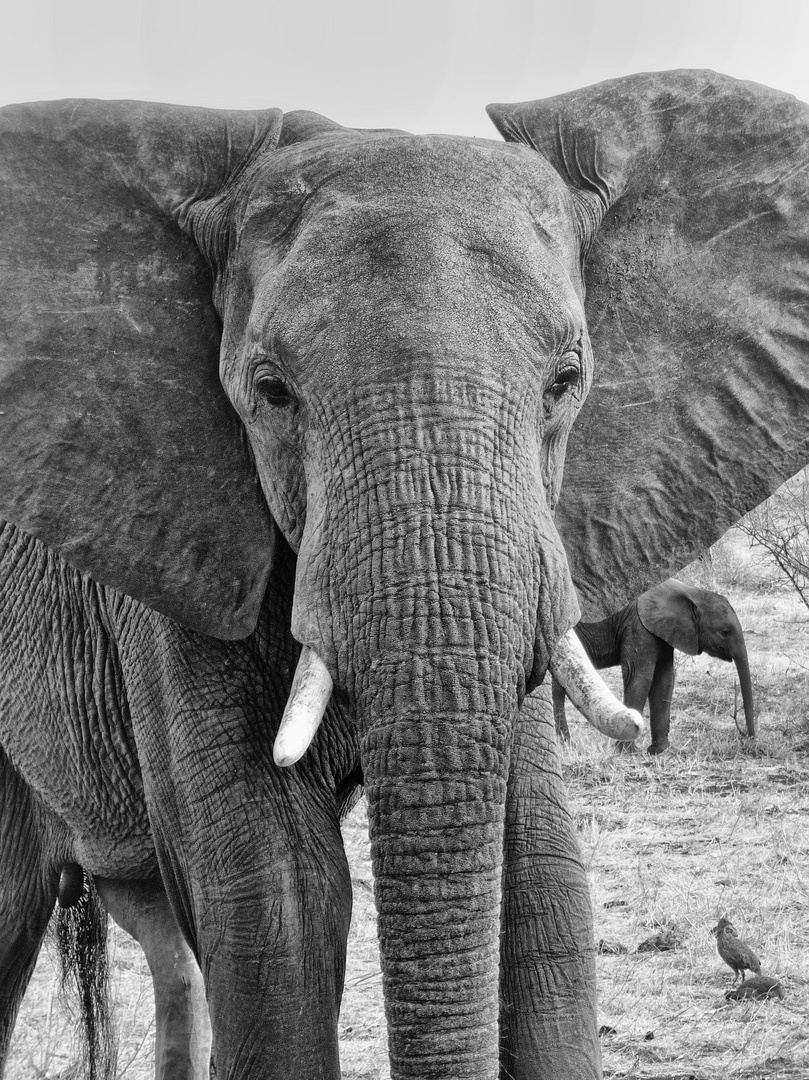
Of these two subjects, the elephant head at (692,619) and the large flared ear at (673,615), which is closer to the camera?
the elephant head at (692,619)

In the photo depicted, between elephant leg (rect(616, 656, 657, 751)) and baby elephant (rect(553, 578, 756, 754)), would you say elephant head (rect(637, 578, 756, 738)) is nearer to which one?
baby elephant (rect(553, 578, 756, 754))

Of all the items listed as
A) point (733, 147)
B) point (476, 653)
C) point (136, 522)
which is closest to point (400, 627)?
point (476, 653)

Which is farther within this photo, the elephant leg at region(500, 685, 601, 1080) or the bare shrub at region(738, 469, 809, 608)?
the bare shrub at region(738, 469, 809, 608)

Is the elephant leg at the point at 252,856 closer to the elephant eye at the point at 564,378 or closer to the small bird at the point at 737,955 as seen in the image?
the elephant eye at the point at 564,378

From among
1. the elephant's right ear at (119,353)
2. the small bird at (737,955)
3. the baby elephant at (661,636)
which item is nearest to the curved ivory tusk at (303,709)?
the elephant's right ear at (119,353)

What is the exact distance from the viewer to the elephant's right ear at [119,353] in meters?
3.04

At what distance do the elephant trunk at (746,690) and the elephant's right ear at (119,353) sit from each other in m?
5.83

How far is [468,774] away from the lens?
2467 millimetres

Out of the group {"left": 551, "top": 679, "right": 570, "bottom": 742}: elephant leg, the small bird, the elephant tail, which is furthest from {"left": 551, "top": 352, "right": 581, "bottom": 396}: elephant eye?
{"left": 551, "top": 679, "right": 570, "bottom": 742}: elephant leg

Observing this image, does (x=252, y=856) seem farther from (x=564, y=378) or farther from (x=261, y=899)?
(x=564, y=378)

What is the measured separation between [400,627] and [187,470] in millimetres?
766

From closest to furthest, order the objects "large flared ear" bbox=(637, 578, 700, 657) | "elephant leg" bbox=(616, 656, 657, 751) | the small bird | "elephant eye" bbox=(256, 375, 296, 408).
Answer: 1. "elephant eye" bbox=(256, 375, 296, 408)
2. the small bird
3. "elephant leg" bbox=(616, 656, 657, 751)
4. "large flared ear" bbox=(637, 578, 700, 657)

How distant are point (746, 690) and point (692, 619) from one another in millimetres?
1593

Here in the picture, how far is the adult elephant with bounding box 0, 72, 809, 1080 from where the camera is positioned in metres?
2.52
